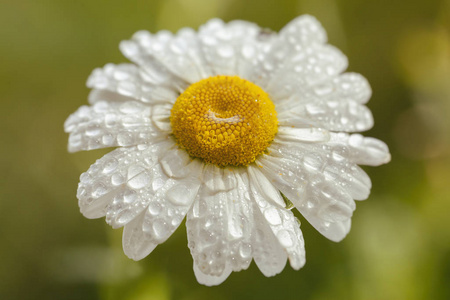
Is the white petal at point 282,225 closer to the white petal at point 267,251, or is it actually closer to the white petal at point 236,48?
the white petal at point 267,251

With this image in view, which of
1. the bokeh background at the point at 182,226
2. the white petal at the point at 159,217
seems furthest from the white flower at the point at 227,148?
the bokeh background at the point at 182,226

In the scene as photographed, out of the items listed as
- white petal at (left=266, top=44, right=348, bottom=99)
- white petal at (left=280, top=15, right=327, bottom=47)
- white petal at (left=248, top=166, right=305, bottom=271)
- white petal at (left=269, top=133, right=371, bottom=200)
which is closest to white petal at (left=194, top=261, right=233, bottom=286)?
white petal at (left=248, top=166, right=305, bottom=271)

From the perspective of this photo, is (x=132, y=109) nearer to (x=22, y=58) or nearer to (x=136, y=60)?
(x=136, y=60)

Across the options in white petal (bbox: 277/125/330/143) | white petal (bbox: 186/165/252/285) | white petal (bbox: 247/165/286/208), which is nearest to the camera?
white petal (bbox: 186/165/252/285)

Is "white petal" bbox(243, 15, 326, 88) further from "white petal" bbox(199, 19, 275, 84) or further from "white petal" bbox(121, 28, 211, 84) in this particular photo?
"white petal" bbox(121, 28, 211, 84)

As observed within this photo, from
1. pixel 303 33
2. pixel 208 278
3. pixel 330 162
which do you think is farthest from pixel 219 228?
pixel 303 33

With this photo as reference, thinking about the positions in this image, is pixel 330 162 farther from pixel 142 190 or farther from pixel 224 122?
pixel 142 190
